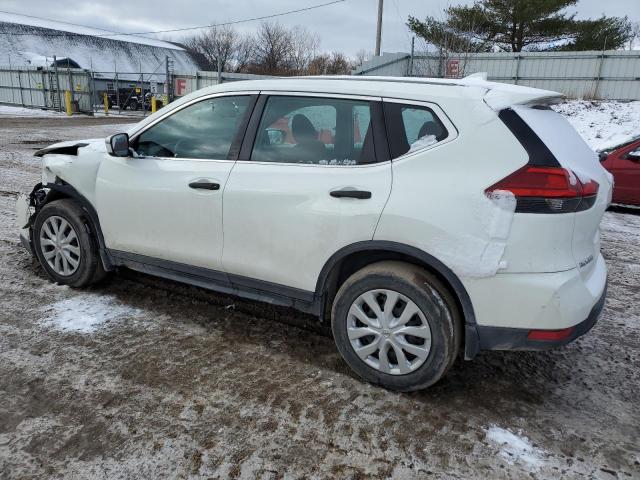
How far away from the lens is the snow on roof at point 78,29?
7456 centimetres

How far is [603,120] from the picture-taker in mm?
17328

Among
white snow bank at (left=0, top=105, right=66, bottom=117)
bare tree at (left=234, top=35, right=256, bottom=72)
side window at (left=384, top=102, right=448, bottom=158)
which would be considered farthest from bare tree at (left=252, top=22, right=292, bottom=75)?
side window at (left=384, top=102, right=448, bottom=158)

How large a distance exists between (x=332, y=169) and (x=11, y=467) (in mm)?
2154

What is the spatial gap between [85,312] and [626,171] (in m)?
8.31

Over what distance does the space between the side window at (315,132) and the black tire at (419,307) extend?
657 mm

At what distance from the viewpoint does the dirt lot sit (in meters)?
2.36

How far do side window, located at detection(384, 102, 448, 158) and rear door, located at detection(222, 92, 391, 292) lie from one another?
2.4 inches

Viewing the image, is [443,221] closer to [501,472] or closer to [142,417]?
[501,472]

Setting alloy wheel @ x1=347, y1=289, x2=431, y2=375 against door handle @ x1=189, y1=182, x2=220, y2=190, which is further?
door handle @ x1=189, y1=182, x2=220, y2=190

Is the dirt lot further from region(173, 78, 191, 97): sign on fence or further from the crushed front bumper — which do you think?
region(173, 78, 191, 97): sign on fence

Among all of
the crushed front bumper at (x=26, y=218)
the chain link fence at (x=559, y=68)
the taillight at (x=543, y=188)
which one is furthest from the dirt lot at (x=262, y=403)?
the chain link fence at (x=559, y=68)

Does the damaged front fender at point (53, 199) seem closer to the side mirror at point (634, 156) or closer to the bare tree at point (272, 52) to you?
the side mirror at point (634, 156)

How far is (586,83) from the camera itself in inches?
869

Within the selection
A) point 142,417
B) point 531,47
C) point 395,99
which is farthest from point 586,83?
point 142,417
